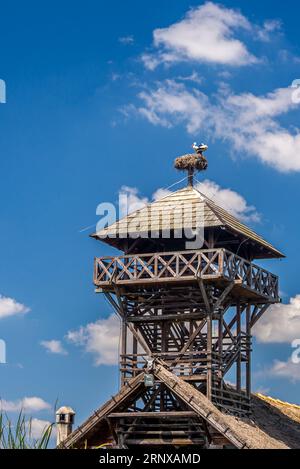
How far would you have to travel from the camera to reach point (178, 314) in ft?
105

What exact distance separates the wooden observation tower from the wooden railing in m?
0.03

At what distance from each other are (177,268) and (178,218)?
2.12 meters

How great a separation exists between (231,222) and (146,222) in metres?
2.66

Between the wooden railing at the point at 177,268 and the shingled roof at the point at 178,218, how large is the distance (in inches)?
34.5

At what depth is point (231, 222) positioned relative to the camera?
33.2 m

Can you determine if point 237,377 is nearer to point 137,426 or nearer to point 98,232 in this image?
point 137,426

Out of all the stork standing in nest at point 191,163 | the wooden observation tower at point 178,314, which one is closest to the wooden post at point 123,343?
the wooden observation tower at point 178,314

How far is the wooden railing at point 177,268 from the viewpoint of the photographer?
102ft

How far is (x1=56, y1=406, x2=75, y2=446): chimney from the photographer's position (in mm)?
32062

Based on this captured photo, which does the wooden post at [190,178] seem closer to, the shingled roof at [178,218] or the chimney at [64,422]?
the shingled roof at [178,218]

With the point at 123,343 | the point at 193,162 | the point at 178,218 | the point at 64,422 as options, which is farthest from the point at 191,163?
the point at 64,422

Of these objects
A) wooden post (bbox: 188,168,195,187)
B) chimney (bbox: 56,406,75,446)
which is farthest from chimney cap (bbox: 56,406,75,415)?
wooden post (bbox: 188,168,195,187)

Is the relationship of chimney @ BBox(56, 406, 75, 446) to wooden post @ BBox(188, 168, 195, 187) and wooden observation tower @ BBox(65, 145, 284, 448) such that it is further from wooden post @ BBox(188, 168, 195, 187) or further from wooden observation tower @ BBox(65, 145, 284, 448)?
wooden post @ BBox(188, 168, 195, 187)
